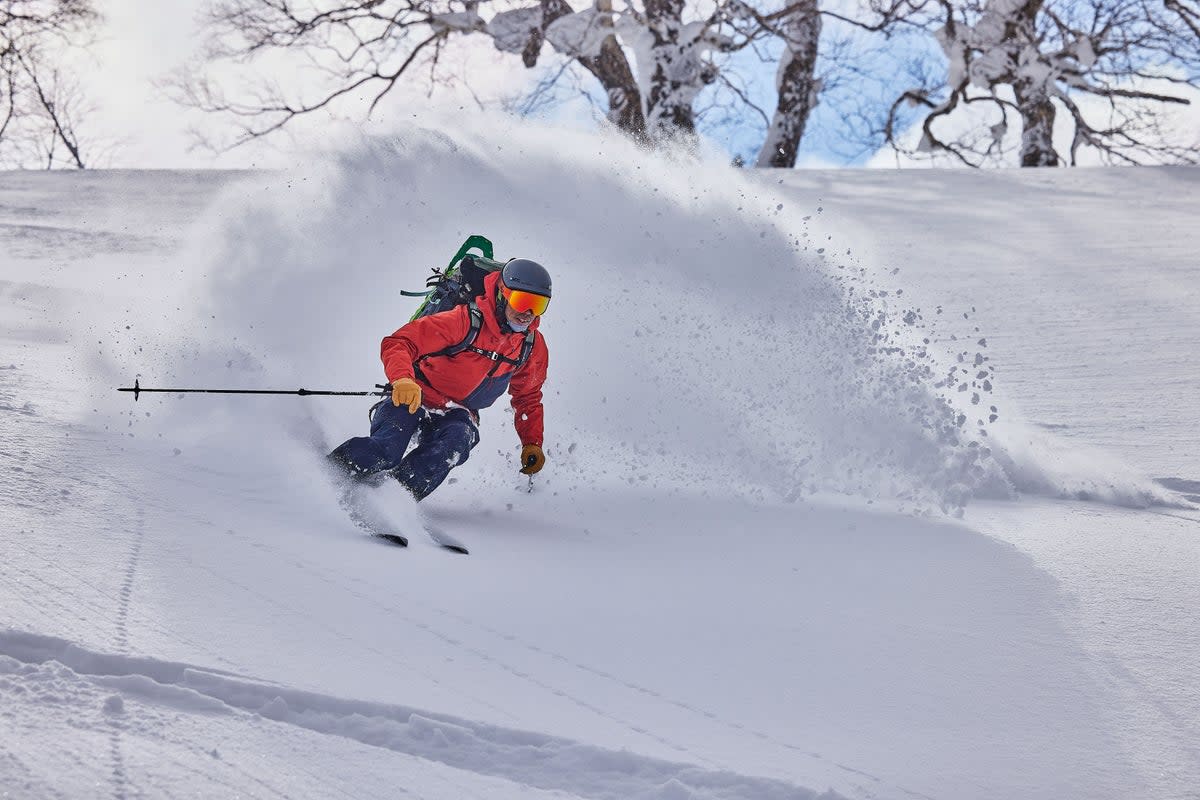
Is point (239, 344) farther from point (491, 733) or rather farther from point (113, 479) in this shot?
point (491, 733)

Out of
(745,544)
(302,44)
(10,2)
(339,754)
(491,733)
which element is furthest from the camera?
(10,2)

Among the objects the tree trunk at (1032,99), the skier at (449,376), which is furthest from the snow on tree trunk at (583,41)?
the skier at (449,376)

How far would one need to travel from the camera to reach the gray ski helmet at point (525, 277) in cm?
448

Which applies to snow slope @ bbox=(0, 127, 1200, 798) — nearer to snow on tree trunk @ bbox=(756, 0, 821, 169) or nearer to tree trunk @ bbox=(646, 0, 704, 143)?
tree trunk @ bbox=(646, 0, 704, 143)

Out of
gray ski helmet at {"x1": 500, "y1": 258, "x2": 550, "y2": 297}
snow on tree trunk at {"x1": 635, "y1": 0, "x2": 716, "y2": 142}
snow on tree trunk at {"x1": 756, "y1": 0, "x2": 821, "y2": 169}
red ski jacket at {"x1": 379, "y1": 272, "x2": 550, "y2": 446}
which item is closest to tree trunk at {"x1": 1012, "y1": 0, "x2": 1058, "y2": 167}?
snow on tree trunk at {"x1": 756, "y1": 0, "x2": 821, "y2": 169}

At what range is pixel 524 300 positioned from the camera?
449 cm

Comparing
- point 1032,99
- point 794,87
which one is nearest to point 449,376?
point 794,87

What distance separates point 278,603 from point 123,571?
0.45 metres

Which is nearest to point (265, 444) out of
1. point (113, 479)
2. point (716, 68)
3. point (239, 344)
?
point (113, 479)

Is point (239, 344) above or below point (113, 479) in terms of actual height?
above

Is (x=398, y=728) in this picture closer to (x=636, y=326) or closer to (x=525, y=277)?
(x=525, y=277)

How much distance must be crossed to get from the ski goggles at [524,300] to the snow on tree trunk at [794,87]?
11999 millimetres

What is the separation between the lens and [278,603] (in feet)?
10.0

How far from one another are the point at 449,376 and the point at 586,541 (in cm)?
95
